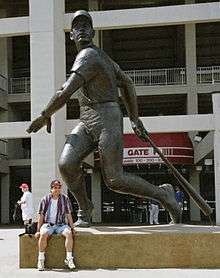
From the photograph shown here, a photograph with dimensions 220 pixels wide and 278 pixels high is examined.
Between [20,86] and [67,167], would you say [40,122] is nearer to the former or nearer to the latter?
[67,167]

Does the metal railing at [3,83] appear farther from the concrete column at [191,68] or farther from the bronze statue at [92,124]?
the bronze statue at [92,124]

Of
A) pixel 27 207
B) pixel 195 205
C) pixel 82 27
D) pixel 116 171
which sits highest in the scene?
pixel 82 27

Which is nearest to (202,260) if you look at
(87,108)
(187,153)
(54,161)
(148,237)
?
(148,237)

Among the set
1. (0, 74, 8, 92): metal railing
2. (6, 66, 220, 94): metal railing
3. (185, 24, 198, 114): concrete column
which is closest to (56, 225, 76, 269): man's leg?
(185, 24, 198, 114): concrete column

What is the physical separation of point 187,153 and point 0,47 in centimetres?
1142

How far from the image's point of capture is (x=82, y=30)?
6621mm

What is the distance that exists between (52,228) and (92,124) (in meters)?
1.32

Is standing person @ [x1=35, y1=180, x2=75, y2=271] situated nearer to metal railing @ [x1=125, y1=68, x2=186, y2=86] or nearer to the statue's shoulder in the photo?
the statue's shoulder

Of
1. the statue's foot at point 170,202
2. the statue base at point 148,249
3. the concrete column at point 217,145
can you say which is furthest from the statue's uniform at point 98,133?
the concrete column at point 217,145

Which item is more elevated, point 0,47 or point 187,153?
point 0,47

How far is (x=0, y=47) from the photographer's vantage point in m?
28.3

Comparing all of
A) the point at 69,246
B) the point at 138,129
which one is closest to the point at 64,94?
the point at 138,129

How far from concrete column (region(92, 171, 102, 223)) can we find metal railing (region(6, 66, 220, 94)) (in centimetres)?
494

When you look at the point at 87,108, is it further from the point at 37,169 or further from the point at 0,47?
the point at 0,47
